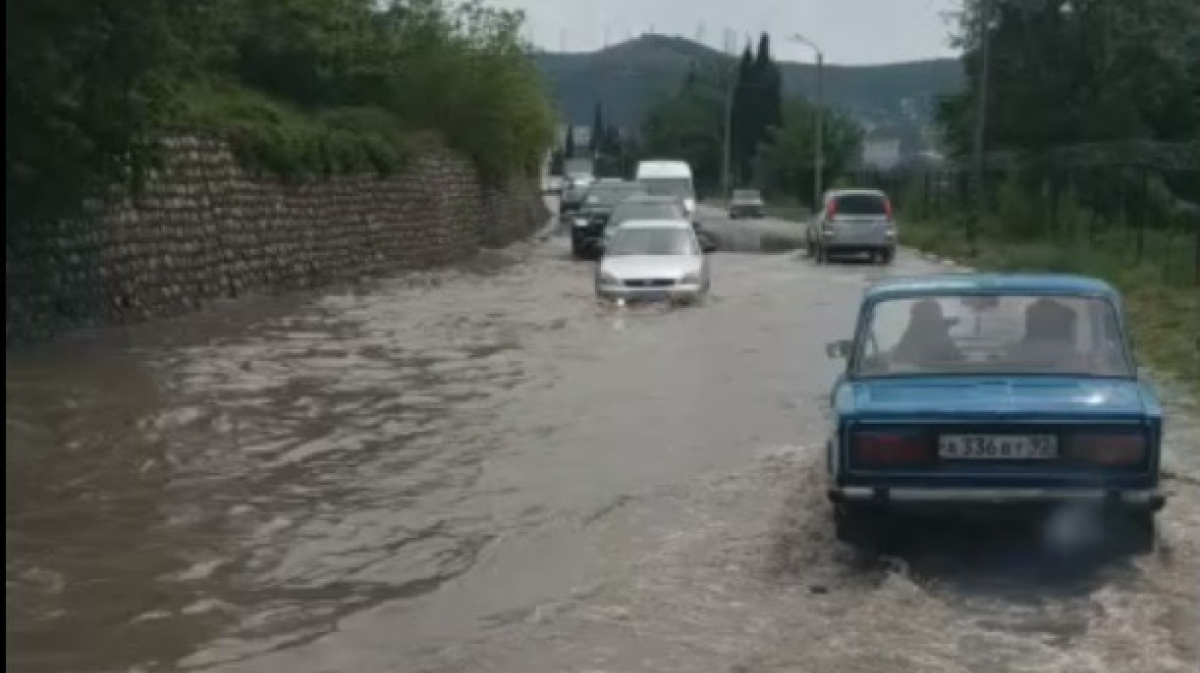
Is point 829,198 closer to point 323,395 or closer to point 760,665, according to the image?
point 323,395

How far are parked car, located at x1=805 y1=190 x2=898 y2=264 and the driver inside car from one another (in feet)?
102

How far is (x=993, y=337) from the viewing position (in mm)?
10281

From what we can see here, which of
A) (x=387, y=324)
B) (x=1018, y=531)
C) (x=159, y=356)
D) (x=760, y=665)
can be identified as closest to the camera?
(x=760, y=665)

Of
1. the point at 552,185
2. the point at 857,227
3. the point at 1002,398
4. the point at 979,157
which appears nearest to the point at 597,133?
the point at 552,185

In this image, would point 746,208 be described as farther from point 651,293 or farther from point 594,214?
point 651,293

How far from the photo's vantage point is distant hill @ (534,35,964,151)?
168 m

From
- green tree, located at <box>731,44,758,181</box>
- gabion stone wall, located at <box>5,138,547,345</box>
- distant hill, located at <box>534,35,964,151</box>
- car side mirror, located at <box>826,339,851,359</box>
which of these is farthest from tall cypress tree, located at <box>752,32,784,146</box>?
car side mirror, located at <box>826,339,851,359</box>

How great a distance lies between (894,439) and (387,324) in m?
16.2

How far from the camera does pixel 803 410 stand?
16234 millimetres

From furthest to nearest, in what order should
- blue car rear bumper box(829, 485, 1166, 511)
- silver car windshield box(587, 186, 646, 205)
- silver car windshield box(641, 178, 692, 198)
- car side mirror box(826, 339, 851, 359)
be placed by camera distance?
silver car windshield box(641, 178, 692, 198) < silver car windshield box(587, 186, 646, 205) < car side mirror box(826, 339, 851, 359) < blue car rear bumper box(829, 485, 1166, 511)

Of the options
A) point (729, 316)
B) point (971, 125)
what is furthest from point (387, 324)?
point (971, 125)

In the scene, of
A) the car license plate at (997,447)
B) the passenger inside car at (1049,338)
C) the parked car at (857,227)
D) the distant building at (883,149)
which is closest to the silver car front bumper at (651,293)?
the parked car at (857,227)

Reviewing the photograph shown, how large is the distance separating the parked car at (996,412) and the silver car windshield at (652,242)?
18.7 m

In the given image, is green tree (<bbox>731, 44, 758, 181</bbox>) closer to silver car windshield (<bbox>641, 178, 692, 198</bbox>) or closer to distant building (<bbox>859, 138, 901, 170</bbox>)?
distant building (<bbox>859, 138, 901, 170</bbox>)
